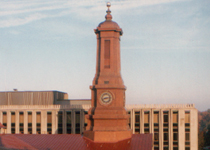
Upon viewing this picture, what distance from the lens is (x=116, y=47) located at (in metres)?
48.5

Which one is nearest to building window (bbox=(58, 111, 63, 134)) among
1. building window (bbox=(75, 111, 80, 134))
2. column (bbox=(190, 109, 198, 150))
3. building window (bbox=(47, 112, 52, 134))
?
building window (bbox=(47, 112, 52, 134))

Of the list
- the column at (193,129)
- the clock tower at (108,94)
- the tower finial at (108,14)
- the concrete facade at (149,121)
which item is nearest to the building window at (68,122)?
the concrete facade at (149,121)

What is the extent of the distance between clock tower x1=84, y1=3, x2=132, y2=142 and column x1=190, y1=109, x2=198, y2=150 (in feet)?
143

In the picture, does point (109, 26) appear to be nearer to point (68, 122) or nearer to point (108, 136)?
point (108, 136)

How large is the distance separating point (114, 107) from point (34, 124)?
50.7 m

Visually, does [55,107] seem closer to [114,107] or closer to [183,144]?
[183,144]

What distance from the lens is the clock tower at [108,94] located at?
46625mm

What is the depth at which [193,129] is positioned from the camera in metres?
87.9

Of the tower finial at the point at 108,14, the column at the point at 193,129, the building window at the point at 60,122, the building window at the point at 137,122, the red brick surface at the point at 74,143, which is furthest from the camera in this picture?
the building window at the point at 60,122

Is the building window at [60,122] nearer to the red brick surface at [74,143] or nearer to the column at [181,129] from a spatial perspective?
the column at [181,129]

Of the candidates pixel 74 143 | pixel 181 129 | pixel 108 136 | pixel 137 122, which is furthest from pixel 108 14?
pixel 181 129

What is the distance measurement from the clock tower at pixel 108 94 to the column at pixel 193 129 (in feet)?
143

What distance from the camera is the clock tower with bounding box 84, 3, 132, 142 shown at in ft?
153

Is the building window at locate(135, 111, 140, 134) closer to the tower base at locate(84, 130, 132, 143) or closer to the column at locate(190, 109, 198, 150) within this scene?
the column at locate(190, 109, 198, 150)
